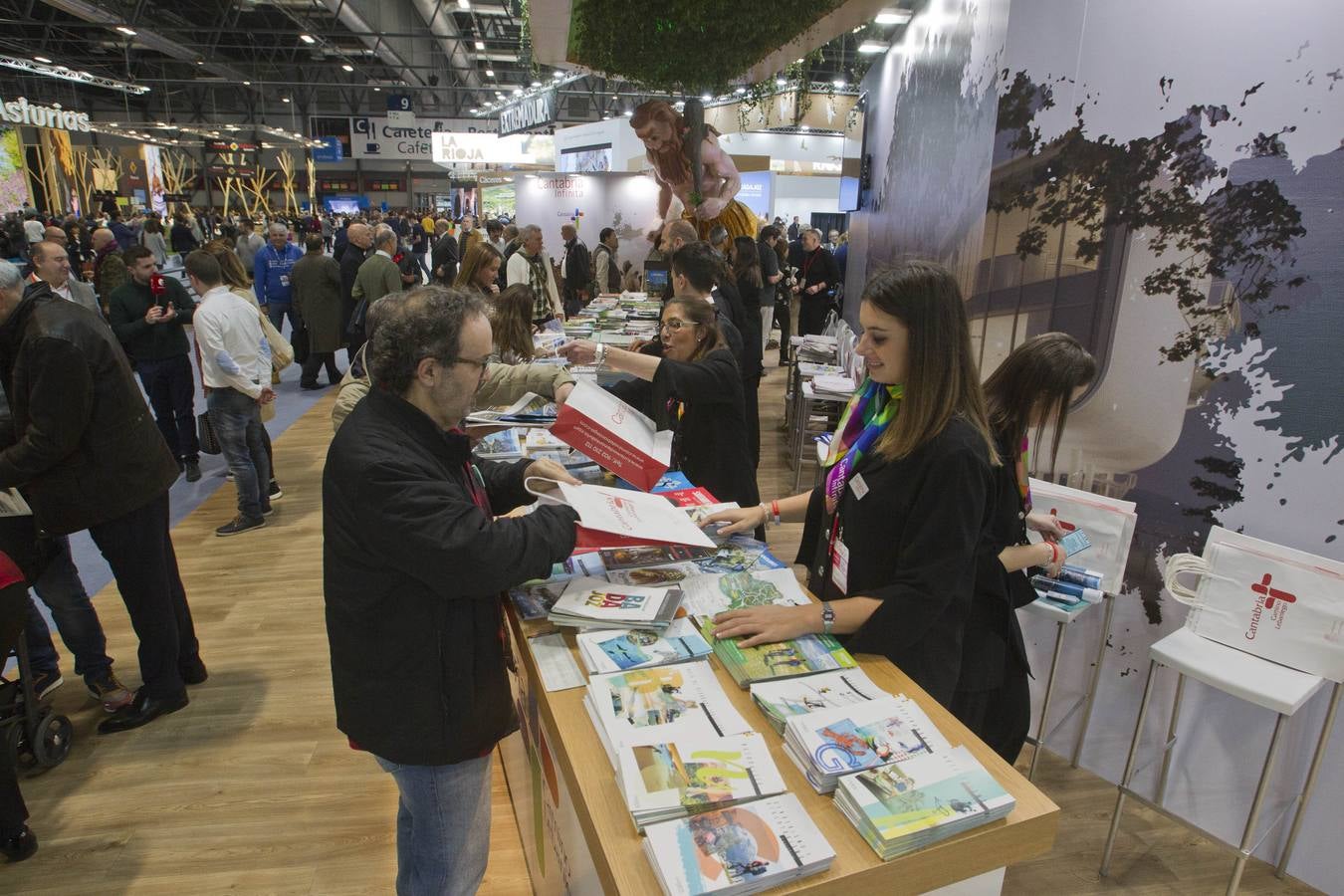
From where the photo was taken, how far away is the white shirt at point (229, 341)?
4215mm

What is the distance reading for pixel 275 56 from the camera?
72.8 ft

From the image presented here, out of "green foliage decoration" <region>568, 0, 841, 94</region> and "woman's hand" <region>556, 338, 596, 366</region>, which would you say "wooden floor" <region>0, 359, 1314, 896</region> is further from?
"green foliage decoration" <region>568, 0, 841, 94</region>

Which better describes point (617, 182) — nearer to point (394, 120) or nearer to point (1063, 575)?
point (1063, 575)

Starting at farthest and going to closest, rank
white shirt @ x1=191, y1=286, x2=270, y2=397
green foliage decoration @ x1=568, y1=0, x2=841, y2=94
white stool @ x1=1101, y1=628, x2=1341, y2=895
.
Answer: white shirt @ x1=191, y1=286, x2=270, y2=397 < green foliage decoration @ x1=568, y1=0, x2=841, y2=94 < white stool @ x1=1101, y1=628, x2=1341, y2=895

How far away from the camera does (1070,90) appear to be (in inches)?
105

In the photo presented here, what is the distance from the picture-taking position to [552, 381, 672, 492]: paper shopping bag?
1927 mm

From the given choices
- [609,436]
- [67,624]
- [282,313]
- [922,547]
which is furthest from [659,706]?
[282,313]

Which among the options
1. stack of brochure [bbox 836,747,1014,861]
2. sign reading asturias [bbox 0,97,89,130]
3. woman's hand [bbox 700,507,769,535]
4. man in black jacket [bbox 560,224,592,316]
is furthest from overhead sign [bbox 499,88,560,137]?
stack of brochure [bbox 836,747,1014,861]

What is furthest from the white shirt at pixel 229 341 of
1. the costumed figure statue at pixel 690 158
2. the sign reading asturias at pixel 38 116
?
the sign reading asturias at pixel 38 116

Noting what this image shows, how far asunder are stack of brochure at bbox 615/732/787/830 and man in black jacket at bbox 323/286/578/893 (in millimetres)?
407

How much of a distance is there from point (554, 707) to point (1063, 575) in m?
1.86

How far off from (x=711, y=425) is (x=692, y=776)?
1.69 metres

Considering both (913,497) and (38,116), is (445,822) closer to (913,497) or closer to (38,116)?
(913,497)

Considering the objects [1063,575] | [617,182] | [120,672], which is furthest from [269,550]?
[617,182]
